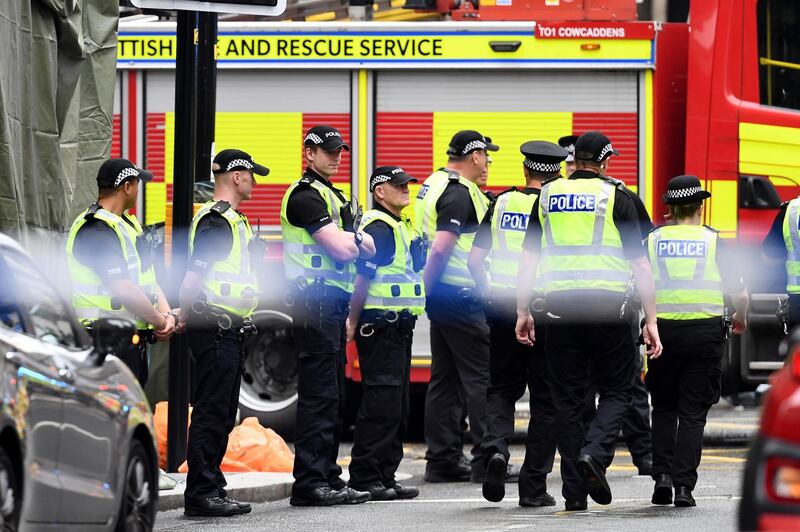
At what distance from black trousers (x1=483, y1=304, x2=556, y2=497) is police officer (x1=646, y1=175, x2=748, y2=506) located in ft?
1.97

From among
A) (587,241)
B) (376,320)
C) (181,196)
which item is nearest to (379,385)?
(376,320)

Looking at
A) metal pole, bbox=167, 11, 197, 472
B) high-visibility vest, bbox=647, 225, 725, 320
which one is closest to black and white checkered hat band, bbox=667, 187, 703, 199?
high-visibility vest, bbox=647, 225, 725, 320

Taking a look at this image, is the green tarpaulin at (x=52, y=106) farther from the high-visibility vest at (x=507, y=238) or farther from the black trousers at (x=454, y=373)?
the high-visibility vest at (x=507, y=238)

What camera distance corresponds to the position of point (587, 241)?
9.34m

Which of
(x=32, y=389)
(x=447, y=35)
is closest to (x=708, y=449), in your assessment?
(x=447, y=35)

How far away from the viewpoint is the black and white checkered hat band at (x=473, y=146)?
1137 centimetres

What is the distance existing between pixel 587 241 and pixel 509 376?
153cm

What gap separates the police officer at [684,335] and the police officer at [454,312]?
5.14ft

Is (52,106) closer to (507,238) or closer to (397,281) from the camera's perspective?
(397,281)

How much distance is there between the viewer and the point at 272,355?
46.7 ft

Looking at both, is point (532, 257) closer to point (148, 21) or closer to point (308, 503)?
point (308, 503)

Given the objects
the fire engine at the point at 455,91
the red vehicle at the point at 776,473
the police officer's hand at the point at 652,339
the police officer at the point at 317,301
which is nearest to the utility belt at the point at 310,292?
the police officer at the point at 317,301

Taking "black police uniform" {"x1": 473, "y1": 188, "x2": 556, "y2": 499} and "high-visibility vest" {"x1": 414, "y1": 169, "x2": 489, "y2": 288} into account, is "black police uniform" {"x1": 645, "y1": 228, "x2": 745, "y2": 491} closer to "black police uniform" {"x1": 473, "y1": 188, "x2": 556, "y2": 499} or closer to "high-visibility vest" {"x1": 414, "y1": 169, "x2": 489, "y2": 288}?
"black police uniform" {"x1": 473, "y1": 188, "x2": 556, "y2": 499}

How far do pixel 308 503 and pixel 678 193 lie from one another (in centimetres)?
260
